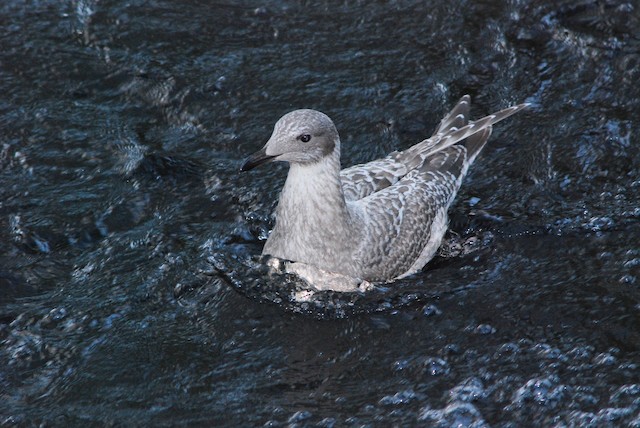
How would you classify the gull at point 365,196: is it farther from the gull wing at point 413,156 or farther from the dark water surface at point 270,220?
the dark water surface at point 270,220

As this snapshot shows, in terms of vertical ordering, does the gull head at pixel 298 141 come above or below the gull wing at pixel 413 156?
above

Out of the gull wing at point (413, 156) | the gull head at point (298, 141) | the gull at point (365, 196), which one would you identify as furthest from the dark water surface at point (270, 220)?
the gull head at point (298, 141)

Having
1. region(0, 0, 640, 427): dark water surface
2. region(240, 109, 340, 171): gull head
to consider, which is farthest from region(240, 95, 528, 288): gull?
region(0, 0, 640, 427): dark water surface

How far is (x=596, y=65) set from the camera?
9.33 m

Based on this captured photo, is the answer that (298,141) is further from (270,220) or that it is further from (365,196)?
(270,220)

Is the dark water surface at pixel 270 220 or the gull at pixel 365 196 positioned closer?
the dark water surface at pixel 270 220

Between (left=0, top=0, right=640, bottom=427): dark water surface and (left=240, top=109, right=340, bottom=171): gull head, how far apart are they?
37.1 inches

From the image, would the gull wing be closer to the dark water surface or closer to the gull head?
the dark water surface

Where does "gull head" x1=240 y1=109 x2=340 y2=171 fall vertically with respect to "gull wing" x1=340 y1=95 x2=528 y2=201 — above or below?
above

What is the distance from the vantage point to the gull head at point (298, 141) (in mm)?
6613

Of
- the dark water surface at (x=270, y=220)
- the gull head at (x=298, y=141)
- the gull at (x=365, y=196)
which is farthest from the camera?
the gull at (x=365, y=196)

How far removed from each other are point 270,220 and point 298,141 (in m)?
1.36

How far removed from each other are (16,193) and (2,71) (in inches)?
69.4

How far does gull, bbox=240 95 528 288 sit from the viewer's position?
6.76 m
